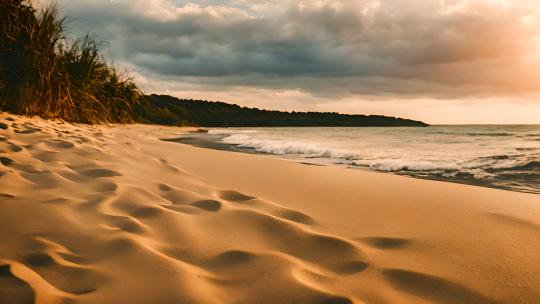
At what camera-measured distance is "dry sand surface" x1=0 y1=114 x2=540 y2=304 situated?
1.24m

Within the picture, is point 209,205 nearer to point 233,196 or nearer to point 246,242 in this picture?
point 233,196

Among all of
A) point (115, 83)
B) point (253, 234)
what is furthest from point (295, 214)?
point (115, 83)

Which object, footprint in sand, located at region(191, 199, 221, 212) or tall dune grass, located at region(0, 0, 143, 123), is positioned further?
tall dune grass, located at region(0, 0, 143, 123)

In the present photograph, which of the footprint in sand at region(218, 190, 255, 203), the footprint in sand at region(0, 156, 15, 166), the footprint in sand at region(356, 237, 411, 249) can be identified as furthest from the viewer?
the footprint in sand at region(0, 156, 15, 166)

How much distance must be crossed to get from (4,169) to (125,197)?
0.93m

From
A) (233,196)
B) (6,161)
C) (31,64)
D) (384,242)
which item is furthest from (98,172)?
(31,64)

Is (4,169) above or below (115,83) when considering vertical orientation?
below

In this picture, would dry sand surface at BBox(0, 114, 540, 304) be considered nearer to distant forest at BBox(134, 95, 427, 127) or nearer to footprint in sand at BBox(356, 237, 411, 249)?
footprint in sand at BBox(356, 237, 411, 249)

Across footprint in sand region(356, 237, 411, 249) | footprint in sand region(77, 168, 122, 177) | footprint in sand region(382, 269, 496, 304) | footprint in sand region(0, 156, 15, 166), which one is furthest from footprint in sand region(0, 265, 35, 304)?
footprint in sand region(0, 156, 15, 166)

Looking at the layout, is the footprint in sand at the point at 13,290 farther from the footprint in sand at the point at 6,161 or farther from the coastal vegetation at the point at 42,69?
the coastal vegetation at the point at 42,69

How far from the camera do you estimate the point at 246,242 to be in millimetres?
1656

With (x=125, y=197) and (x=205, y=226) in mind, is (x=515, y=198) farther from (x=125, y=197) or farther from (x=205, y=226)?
(x=125, y=197)

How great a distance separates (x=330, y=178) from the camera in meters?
3.61

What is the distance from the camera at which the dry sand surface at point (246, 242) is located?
1241mm
